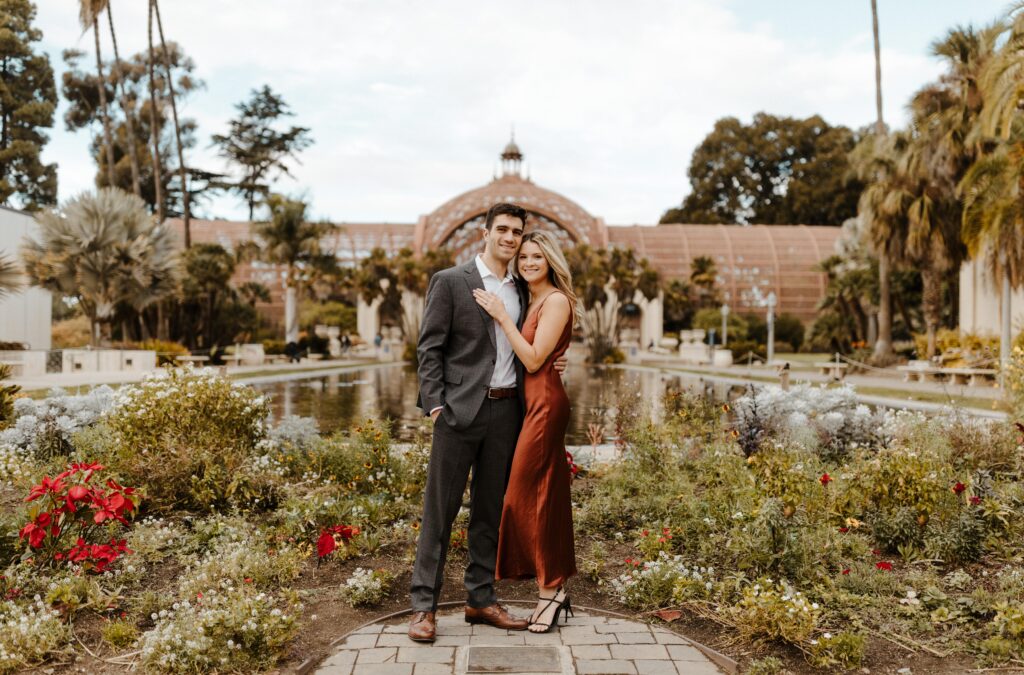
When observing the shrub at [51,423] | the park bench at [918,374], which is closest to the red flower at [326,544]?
the shrub at [51,423]

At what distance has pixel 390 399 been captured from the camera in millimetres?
15180

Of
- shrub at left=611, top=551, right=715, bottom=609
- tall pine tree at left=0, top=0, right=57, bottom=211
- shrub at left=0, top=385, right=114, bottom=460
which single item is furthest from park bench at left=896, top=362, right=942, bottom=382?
tall pine tree at left=0, top=0, right=57, bottom=211

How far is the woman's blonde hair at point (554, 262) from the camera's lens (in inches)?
140

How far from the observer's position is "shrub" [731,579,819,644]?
3.40m

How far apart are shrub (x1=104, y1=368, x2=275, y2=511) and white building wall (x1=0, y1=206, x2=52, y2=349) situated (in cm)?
2204

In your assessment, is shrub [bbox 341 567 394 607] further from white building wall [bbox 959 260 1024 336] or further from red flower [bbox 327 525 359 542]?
white building wall [bbox 959 260 1024 336]

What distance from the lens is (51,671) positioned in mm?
3262

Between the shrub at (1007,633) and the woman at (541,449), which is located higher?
the woman at (541,449)

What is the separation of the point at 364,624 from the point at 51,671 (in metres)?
1.24

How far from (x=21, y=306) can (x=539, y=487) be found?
27.3 metres

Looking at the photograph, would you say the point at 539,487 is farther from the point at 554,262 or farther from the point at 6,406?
the point at 6,406

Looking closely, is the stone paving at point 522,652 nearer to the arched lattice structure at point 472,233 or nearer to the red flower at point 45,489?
the red flower at point 45,489

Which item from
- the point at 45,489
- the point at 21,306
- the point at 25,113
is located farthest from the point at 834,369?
the point at 25,113

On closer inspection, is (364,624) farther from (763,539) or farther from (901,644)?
(901,644)
